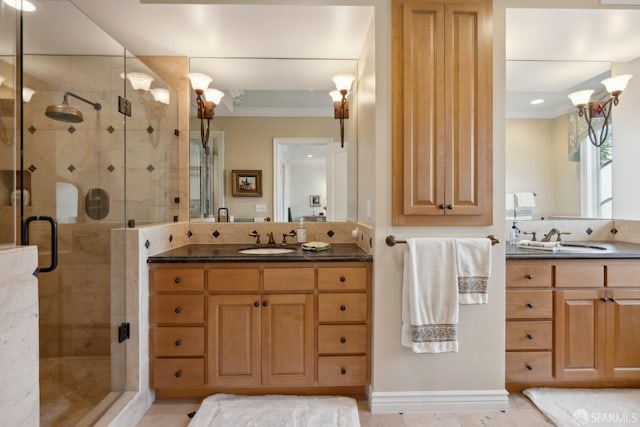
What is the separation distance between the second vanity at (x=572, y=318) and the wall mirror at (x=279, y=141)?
130 cm

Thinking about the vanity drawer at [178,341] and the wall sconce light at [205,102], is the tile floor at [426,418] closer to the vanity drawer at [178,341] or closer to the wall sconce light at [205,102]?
the vanity drawer at [178,341]

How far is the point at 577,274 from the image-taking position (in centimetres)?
197

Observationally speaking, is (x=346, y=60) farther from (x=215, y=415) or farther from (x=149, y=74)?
(x=215, y=415)

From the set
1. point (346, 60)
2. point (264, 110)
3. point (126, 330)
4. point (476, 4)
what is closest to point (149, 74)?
point (264, 110)

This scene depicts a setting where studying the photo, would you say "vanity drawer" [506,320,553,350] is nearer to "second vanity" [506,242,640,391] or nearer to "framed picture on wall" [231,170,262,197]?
"second vanity" [506,242,640,391]

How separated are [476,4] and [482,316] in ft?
6.24

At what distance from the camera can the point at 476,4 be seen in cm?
188

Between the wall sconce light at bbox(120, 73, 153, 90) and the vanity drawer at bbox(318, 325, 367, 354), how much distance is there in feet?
6.87

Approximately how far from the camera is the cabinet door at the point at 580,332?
6.45ft

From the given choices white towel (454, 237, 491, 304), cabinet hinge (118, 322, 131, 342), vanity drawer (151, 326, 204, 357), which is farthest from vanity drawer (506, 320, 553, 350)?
cabinet hinge (118, 322, 131, 342)

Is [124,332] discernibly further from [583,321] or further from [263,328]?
[583,321]

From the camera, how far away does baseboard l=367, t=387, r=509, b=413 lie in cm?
189

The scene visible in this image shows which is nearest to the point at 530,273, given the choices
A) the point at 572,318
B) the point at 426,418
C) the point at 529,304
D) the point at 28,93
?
the point at 529,304

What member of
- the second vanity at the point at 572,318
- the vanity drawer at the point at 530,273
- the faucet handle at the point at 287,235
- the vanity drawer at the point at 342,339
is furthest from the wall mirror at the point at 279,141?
the second vanity at the point at 572,318
